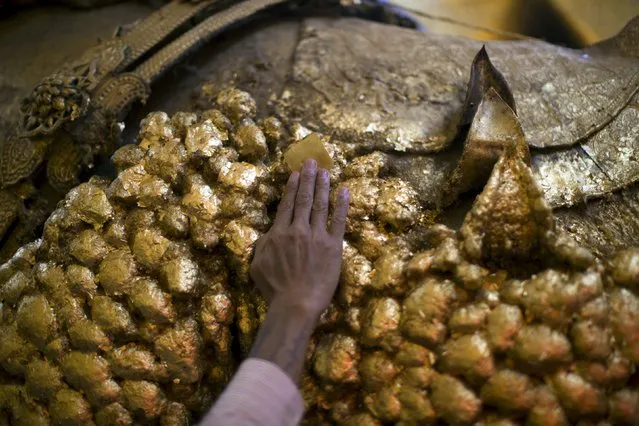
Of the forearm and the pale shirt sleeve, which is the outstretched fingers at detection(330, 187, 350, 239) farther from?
the pale shirt sleeve

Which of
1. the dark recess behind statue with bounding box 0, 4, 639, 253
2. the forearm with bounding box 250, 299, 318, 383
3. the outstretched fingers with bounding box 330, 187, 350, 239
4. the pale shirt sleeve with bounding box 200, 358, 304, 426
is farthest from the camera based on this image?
the dark recess behind statue with bounding box 0, 4, 639, 253

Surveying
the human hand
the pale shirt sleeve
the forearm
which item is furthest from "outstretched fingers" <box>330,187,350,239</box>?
Result: the pale shirt sleeve

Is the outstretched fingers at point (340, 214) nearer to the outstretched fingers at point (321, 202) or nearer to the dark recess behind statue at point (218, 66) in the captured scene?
the outstretched fingers at point (321, 202)

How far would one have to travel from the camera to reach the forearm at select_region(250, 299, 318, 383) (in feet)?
3.10

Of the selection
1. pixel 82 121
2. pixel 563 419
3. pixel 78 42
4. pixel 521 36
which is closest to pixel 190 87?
pixel 82 121

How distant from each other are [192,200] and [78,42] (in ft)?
2.62

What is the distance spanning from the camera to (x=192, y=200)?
1.16 m

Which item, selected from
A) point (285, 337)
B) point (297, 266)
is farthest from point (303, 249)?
point (285, 337)

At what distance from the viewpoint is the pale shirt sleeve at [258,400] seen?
84cm

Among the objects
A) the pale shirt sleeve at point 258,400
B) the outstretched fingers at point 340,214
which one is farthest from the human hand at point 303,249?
the pale shirt sleeve at point 258,400

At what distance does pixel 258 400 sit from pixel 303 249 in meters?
0.28

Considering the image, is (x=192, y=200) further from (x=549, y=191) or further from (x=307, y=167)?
(x=549, y=191)

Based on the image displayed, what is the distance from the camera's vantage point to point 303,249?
1039 mm

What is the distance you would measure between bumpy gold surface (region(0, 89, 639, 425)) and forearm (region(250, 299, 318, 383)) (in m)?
0.07
